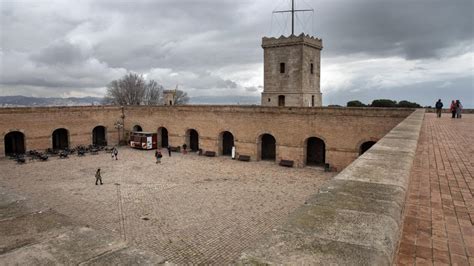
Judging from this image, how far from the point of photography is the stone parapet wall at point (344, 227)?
1770 millimetres

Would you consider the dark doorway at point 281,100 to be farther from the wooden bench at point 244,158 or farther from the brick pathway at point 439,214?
the brick pathway at point 439,214

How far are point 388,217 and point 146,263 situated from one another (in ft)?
5.34

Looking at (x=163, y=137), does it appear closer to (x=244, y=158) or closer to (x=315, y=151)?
(x=244, y=158)

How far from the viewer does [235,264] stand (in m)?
1.67

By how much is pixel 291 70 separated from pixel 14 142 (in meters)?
22.1

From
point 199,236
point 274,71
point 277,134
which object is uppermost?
point 274,71

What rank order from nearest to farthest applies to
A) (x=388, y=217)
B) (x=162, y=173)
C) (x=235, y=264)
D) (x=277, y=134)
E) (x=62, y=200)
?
(x=235, y=264), (x=388, y=217), (x=62, y=200), (x=162, y=173), (x=277, y=134)

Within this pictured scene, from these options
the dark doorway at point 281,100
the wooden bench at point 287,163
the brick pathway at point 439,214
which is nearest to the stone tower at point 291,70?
the dark doorway at point 281,100

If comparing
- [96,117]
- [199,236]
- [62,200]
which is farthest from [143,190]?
[96,117]

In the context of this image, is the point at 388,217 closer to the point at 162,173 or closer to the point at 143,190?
the point at 143,190

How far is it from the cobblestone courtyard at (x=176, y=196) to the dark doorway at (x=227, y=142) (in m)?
2.47

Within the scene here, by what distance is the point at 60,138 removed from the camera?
27625mm

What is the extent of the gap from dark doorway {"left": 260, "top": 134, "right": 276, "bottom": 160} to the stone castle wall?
1.50m

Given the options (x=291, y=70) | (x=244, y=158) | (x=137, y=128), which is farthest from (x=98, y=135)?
(x=291, y=70)
